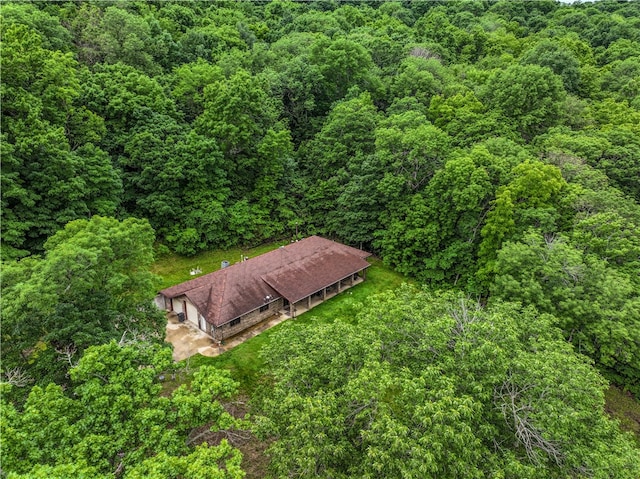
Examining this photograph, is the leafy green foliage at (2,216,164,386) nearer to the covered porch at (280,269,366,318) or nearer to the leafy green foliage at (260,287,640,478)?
the leafy green foliage at (260,287,640,478)

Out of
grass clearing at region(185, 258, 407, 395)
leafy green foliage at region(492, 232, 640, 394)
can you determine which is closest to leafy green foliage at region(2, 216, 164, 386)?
grass clearing at region(185, 258, 407, 395)

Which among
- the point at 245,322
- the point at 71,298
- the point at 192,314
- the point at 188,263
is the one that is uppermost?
the point at 71,298

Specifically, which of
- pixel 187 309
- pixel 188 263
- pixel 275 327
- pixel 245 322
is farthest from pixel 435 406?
pixel 188 263

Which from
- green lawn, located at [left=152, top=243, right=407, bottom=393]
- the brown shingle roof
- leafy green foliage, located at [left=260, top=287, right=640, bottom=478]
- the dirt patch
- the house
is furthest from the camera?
the brown shingle roof

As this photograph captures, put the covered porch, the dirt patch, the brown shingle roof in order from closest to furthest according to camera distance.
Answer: the dirt patch
the brown shingle roof
the covered porch

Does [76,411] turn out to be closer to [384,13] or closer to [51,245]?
[51,245]

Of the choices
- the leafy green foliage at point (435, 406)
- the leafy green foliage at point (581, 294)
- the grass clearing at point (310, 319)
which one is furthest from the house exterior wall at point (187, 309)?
the leafy green foliage at point (581, 294)

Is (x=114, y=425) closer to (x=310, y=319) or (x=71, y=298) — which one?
(x=71, y=298)
